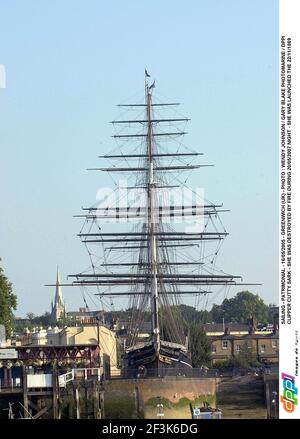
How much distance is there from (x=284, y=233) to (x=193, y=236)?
26675mm

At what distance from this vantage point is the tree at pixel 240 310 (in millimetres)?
52094

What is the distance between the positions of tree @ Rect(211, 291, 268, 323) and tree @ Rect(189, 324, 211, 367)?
18.4ft

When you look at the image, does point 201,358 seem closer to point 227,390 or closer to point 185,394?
point 227,390

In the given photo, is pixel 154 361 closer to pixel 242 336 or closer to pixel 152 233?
pixel 152 233

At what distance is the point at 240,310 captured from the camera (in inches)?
2195

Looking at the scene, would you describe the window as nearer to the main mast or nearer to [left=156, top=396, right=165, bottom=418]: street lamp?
the main mast

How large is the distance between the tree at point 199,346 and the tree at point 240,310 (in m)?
5.62

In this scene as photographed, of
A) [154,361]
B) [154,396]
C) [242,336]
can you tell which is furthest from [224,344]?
[154,396]

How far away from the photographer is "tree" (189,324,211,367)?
136 ft

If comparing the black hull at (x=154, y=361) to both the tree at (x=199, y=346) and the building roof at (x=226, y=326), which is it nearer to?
the tree at (x=199, y=346)

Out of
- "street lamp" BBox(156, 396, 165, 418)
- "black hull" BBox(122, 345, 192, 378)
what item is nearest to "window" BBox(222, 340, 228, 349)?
"black hull" BBox(122, 345, 192, 378)
